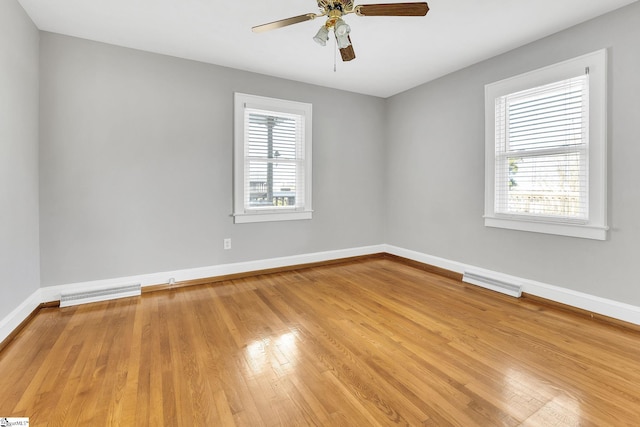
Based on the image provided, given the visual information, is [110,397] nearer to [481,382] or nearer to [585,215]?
[481,382]

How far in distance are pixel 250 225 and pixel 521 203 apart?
3.17 metres

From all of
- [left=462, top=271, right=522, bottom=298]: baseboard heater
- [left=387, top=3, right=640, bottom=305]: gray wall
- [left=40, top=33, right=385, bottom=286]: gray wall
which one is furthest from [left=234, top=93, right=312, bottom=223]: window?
[left=462, top=271, right=522, bottom=298]: baseboard heater

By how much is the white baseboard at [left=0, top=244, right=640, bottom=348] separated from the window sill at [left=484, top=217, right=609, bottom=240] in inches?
21.2

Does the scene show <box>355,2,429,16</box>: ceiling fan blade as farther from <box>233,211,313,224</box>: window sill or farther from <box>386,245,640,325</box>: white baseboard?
<box>386,245,640,325</box>: white baseboard

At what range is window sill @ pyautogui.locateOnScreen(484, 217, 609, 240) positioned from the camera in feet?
8.48

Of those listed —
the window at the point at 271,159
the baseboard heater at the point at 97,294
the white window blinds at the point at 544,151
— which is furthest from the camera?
the window at the point at 271,159

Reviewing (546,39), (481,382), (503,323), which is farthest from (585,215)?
(481,382)

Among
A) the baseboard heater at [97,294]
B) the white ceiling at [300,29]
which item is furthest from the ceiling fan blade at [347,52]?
the baseboard heater at [97,294]

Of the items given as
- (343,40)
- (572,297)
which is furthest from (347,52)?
(572,297)

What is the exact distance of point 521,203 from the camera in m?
3.17

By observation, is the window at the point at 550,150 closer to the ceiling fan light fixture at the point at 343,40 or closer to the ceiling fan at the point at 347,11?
the ceiling fan at the point at 347,11

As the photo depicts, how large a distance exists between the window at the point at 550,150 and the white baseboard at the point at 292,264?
573 millimetres

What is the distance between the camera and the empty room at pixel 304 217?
1.70 m

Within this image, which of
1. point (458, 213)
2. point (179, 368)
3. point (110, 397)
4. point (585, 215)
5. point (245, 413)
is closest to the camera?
point (245, 413)
